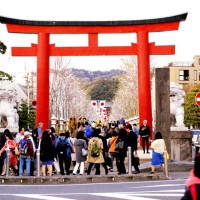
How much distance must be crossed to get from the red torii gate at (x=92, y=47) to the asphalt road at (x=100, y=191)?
50.9 feet

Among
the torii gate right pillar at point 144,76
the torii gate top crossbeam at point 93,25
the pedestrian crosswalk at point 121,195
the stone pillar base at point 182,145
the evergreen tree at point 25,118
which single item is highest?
the torii gate top crossbeam at point 93,25

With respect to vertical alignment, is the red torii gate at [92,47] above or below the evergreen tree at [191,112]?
above

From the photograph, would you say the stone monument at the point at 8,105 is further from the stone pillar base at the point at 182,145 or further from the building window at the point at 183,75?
the building window at the point at 183,75

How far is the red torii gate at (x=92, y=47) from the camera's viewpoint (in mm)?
31672

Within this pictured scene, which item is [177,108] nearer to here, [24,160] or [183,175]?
[183,175]

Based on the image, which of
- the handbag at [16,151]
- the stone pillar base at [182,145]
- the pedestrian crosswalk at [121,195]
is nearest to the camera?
the pedestrian crosswalk at [121,195]

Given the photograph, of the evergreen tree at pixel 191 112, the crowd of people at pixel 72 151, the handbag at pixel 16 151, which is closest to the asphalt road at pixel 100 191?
the crowd of people at pixel 72 151

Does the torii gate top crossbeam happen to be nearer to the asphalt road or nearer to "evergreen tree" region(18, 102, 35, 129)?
the asphalt road

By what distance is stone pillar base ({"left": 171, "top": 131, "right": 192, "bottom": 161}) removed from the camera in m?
→ 23.6

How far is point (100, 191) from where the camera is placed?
46.2 feet

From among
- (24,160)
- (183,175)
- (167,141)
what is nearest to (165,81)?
(167,141)

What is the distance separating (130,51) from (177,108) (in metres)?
7.61

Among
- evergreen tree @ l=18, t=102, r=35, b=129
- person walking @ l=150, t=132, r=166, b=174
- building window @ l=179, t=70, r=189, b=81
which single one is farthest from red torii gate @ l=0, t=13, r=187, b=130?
building window @ l=179, t=70, r=189, b=81

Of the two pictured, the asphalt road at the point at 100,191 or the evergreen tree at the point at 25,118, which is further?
the evergreen tree at the point at 25,118
